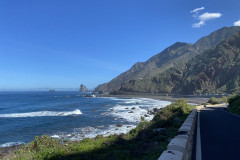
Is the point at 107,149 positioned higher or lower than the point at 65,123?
higher

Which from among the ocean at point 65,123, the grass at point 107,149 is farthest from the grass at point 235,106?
the ocean at point 65,123

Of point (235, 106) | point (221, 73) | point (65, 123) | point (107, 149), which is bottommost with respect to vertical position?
point (65, 123)

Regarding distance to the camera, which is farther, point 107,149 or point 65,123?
point 65,123

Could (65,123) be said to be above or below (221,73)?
below

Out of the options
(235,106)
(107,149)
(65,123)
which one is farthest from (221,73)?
(107,149)

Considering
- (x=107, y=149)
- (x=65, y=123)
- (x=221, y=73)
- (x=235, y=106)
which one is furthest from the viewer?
(x=221, y=73)

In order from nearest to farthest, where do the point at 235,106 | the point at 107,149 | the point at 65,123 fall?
the point at 107,149 → the point at 235,106 → the point at 65,123

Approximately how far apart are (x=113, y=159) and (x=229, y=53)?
112 meters

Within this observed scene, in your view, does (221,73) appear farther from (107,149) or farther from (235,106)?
(107,149)

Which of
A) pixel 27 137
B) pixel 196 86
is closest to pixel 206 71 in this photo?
pixel 196 86

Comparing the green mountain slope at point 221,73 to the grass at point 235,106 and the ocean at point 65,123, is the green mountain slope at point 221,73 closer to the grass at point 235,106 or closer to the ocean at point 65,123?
the grass at point 235,106

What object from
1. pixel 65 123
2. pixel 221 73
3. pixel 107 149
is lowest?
pixel 65 123

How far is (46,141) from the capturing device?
1120 cm

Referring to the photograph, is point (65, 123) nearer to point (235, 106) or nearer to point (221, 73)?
point (235, 106)
